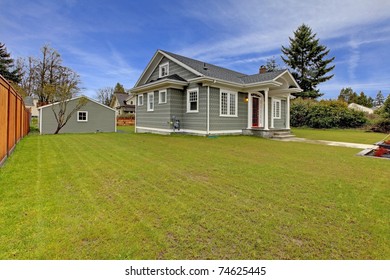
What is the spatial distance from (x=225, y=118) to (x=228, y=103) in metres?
0.95

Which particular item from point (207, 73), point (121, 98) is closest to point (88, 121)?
point (207, 73)

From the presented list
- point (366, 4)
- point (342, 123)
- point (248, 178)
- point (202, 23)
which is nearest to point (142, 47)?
point (202, 23)

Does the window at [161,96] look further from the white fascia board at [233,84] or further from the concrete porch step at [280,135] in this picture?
the concrete porch step at [280,135]

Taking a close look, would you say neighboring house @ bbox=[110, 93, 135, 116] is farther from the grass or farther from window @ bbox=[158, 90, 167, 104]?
the grass

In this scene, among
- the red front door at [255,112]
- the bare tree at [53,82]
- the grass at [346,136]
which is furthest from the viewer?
the bare tree at [53,82]

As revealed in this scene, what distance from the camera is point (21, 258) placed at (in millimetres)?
1923

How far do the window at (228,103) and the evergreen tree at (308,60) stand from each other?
81.7 feet

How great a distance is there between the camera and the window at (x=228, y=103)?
13.1 meters

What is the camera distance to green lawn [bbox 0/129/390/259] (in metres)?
2.07

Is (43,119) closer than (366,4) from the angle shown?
No

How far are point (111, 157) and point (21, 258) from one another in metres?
4.52

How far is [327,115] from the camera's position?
2108 centimetres

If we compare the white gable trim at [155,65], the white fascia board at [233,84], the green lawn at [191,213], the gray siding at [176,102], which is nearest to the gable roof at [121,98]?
the white gable trim at [155,65]
